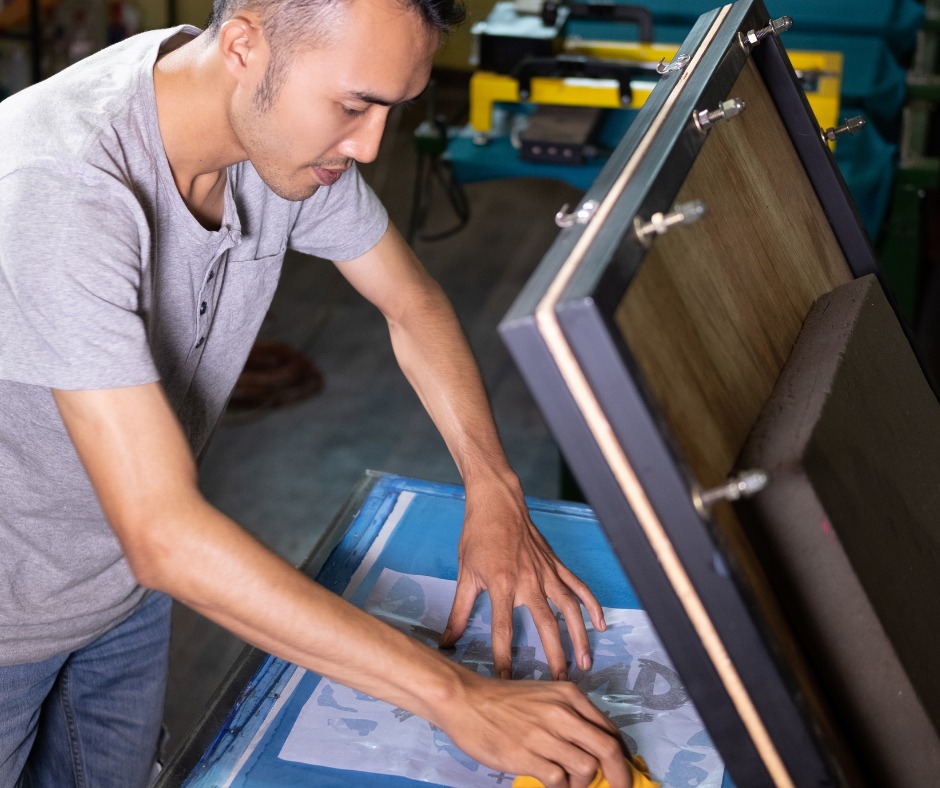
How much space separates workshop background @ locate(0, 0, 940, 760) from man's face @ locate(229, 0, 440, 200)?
1.55 m

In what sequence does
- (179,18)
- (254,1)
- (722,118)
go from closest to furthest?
1. (722,118)
2. (254,1)
3. (179,18)

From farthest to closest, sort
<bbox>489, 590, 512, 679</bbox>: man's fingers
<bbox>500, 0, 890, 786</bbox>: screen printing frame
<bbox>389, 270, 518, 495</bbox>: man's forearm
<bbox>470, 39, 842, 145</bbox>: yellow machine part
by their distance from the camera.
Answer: <bbox>470, 39, 842, 145</bbox>: yellow machine part
<bbox>389, 270, 518, 495</bbox>: man's forearm
<bbox>489, 590, 512, 679</bbox>: man's fingers
<bbox>500, 0, 890, 786</bbox>: screen printing frame

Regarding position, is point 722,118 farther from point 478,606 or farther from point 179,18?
point 179,18

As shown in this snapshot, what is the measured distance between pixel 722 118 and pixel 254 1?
47cm

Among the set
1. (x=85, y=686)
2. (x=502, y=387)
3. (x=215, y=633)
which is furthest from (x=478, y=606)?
(x=502, y=387)

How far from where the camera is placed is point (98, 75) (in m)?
1.11

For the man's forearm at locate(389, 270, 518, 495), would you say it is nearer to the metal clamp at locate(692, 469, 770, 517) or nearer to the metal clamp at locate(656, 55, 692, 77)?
the metal clamp at locate(656, 55, 692, 77)

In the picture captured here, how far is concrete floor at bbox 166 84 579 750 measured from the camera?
2791mm

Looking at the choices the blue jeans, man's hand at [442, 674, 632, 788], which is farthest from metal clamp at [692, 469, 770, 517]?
the blue jeans

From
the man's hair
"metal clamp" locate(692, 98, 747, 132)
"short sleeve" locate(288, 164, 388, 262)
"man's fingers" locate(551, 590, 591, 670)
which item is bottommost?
"man's fingers" locate(551, 590, 591, 670)

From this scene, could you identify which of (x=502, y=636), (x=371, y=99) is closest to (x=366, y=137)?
(x=371, y=99)

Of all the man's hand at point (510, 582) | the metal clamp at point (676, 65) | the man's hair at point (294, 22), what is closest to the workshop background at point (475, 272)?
the man's hand at point (510, 582)

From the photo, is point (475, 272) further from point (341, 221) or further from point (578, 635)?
point (578, 635)

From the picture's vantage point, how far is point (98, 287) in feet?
3.02
